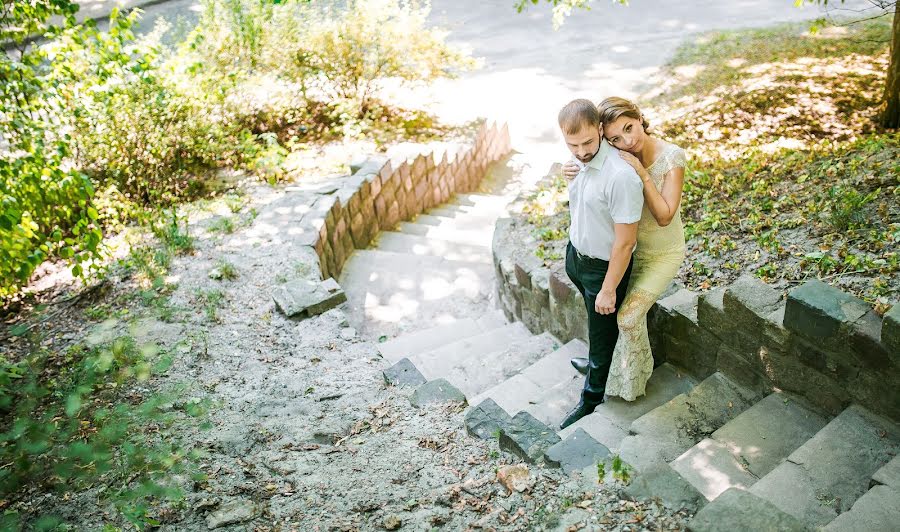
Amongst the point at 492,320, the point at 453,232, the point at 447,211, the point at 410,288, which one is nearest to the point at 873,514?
the point at 492,320

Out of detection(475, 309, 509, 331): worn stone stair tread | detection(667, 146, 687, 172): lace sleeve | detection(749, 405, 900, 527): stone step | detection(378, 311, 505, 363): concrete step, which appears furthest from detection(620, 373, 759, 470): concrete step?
detection(475, 309, 509, 331): worn stone stair tread

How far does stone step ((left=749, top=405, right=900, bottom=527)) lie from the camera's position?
7.88 ft

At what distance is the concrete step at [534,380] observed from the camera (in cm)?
382

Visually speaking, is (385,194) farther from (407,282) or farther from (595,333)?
(595,333)

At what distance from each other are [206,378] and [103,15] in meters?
15.0

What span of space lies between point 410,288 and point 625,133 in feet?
12.0

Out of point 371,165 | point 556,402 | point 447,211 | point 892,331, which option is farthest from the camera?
point 447,211

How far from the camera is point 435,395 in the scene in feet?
12.4

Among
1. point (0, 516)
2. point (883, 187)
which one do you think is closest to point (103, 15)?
point (0, 516)

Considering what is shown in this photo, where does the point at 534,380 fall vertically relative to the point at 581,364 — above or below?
below

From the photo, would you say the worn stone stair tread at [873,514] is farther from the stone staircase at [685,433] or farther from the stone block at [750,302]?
the stone block at [750,302]

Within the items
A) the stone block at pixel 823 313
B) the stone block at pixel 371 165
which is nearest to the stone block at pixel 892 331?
Answer: the stone block at pixel 823 313

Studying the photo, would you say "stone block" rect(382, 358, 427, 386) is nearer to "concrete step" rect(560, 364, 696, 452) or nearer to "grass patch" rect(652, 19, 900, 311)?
"concrete step" rect(560, 364, 696, 452)

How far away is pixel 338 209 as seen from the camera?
667cm
